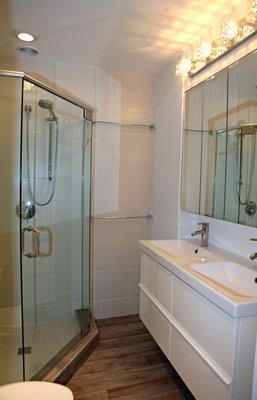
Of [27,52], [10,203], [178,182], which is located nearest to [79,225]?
[10,203]

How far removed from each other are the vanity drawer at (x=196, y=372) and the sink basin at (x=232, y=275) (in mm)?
396

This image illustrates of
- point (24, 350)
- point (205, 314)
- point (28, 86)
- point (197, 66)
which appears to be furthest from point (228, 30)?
point (24, 350)

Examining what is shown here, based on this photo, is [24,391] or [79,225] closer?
[24,391]

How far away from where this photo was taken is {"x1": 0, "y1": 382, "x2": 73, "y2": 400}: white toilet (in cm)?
123

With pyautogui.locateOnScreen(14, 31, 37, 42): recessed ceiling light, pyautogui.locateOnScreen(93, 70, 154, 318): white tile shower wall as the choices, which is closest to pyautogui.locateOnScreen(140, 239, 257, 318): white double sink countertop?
pyautogui.locateOnScreen(93, 70, 154, 318): white tile shower wall

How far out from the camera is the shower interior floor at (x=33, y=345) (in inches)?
72.6

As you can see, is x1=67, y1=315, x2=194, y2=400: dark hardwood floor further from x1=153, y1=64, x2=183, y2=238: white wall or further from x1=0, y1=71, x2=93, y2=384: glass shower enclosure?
x1=153, y1=64, x2=183, y2=238: white wall

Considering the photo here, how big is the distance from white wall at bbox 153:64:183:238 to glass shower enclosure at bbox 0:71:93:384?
69 centimetres

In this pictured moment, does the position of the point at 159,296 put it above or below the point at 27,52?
below

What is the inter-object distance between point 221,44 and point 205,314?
170 cm

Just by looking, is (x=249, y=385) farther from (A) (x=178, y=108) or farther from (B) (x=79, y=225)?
(A) (x=178, y=108)

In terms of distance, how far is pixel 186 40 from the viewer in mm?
2082

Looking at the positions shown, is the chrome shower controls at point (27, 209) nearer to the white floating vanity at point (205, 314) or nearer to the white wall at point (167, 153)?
the white floating vanity at point (205, 314)

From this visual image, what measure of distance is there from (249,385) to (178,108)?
199 cm
